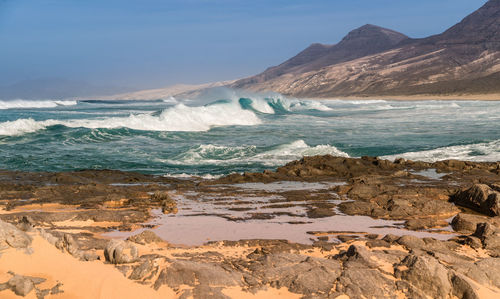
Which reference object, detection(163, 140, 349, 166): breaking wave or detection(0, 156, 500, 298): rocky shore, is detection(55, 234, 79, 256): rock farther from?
detection(163, 140, 349, 166): breaking wave

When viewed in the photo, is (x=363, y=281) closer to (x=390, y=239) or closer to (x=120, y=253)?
(x=390, y=239)

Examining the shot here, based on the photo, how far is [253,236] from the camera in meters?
6.11

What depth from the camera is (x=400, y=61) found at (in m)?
Result: 140

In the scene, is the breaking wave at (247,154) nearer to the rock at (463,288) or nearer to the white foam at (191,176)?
the white foam at (191,176)

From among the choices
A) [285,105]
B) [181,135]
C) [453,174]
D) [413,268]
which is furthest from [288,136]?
[285,105]

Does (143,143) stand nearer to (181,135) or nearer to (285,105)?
(181,135)

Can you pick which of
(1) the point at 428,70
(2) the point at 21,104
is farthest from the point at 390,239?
(1) the point at 428,70

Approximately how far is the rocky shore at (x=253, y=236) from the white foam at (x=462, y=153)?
373 centimetres

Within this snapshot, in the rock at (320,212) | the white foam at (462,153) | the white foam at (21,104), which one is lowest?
the white foam at (462,153)

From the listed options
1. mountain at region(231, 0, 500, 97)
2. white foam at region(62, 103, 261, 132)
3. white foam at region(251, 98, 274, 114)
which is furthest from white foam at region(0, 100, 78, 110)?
mountain at region(231, 0, 500, 97)

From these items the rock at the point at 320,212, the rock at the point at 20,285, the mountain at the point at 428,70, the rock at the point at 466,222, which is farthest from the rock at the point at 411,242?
the mountain at the point at 428,70

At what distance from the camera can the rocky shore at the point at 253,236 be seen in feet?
13.6

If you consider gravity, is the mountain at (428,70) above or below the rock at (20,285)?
above

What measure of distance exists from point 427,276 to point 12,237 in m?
3.90
